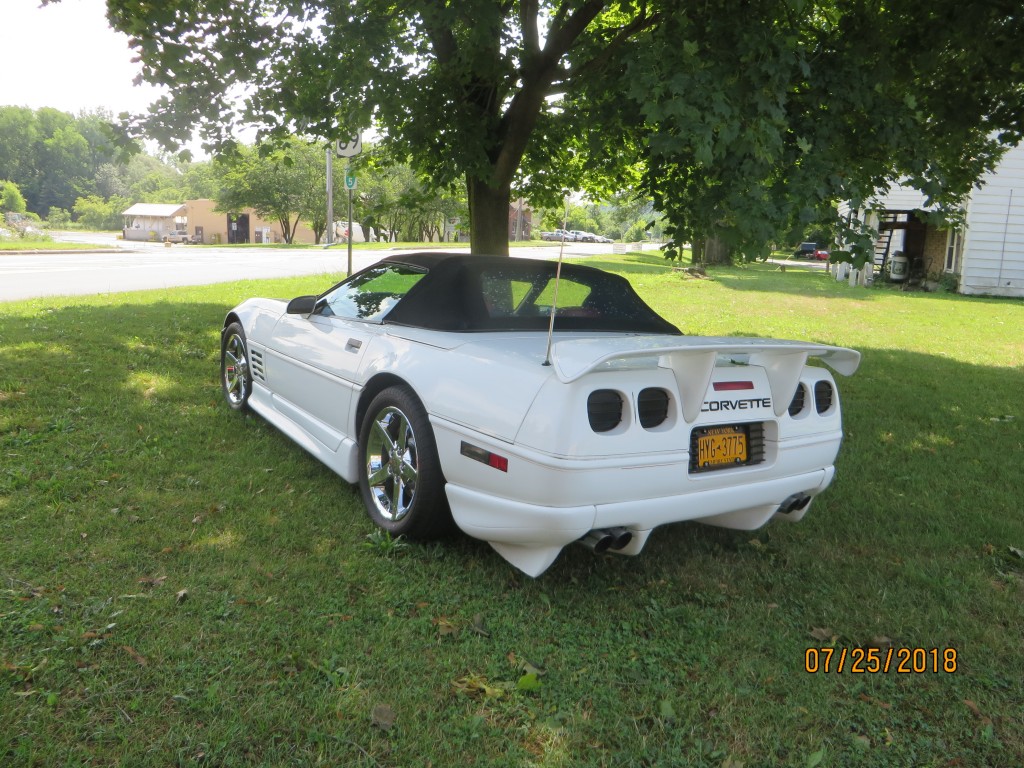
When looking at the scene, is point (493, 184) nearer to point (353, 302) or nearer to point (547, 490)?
point (353, 302)

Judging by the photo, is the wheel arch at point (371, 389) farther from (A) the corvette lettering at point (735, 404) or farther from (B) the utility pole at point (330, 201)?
(B) the utility pole at point (330, 201)

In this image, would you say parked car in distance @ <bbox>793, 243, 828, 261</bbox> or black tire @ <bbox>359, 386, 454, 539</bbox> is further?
parked car in distance @ <bbox>793, 243, 828, 261</bbox>

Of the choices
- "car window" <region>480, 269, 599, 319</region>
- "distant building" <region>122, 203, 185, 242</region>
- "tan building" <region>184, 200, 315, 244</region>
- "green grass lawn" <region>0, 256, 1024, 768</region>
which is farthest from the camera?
"distant building" <region>122, 203, 185, 242</region>

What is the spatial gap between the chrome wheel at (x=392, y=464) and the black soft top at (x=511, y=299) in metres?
0.52

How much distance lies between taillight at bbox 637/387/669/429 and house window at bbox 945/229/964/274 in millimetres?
23363

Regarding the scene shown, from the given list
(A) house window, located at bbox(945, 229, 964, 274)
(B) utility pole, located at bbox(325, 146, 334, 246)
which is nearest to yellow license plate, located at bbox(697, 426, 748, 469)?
(A) house window, located at bbox(945, 229, 964, 274)

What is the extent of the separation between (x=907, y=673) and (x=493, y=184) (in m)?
6.55

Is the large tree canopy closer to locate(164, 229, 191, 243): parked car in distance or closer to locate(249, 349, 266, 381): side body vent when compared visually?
locate(249, 349, 266, 381): side body vent

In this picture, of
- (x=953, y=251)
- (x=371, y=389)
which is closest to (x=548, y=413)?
(x=371, y=389)

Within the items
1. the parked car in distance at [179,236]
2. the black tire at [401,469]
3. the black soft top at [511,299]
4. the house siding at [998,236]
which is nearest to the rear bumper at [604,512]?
the black tire at [401,469]

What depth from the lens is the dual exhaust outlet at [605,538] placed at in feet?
9.68

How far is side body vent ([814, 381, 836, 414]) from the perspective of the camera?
11.9ft

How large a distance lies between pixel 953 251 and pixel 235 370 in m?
24.2
